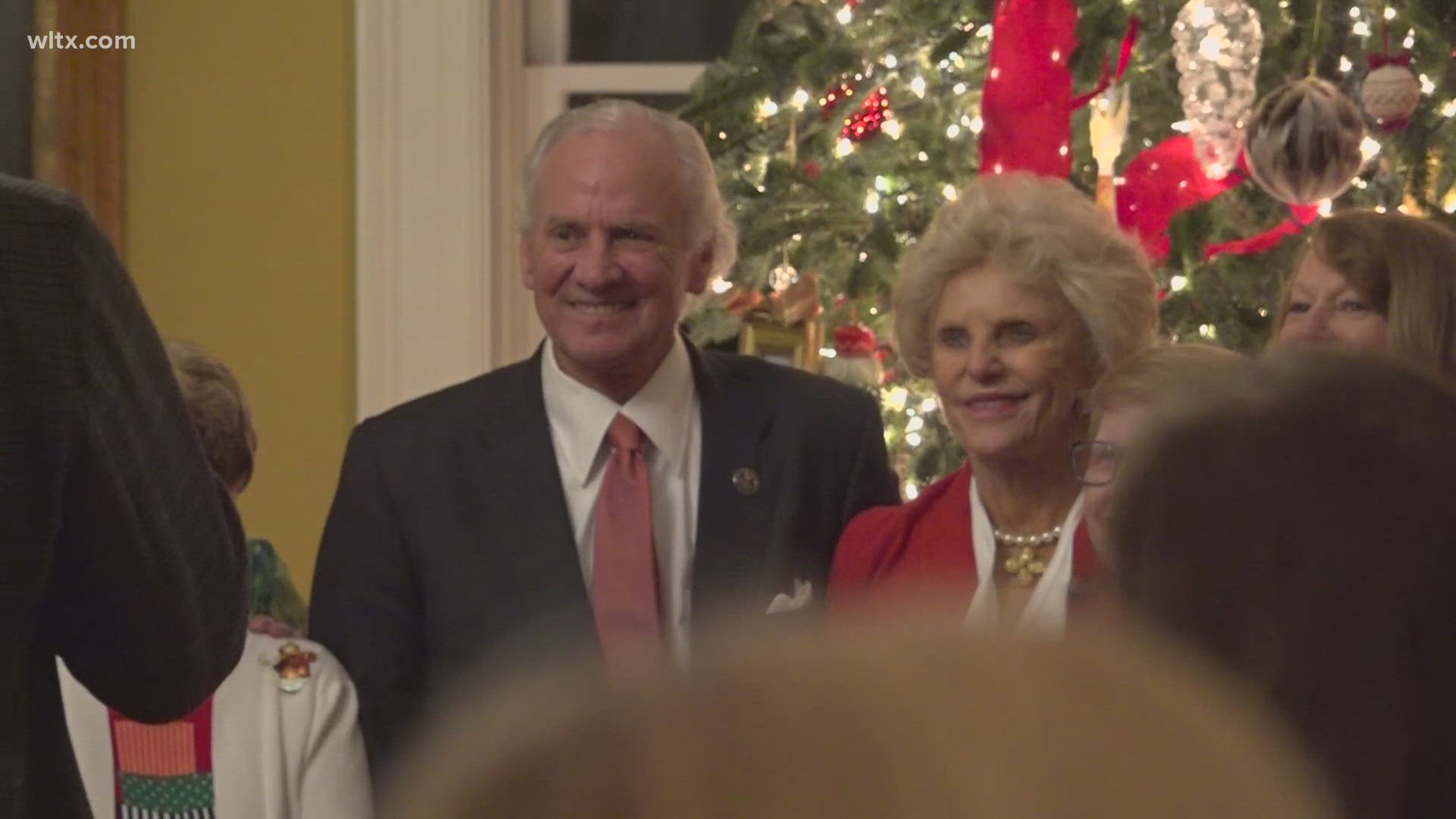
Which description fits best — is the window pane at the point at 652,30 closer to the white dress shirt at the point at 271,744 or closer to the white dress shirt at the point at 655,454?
the white dress shirt at the point at 655,454

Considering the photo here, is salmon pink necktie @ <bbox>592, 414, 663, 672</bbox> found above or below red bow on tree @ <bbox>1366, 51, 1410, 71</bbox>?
below

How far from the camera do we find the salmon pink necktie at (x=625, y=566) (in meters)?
2.47

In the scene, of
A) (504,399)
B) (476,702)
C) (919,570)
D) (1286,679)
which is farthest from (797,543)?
(476,702)

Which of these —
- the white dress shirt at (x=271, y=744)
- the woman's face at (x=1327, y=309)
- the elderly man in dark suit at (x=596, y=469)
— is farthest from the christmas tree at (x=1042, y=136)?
the white dress shirt at (x=271, y=744)

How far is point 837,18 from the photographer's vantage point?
14.2 ft

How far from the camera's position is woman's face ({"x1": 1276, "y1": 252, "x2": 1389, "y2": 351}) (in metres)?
2.52

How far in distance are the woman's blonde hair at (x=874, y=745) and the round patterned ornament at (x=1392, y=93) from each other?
3632 millimetres

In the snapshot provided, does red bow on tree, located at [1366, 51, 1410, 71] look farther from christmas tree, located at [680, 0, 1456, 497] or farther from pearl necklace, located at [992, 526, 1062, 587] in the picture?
pearl necklace, located at [992, 526, 1062, 587]

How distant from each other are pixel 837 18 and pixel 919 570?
2165 millimetres

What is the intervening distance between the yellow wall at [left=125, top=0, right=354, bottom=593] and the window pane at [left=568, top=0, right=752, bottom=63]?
641mm

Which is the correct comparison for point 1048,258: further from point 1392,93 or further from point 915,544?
point 1392,93

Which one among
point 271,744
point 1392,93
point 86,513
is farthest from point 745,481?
point 1392,93

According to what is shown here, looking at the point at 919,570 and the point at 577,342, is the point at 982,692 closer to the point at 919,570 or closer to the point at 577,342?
the point at 919,570

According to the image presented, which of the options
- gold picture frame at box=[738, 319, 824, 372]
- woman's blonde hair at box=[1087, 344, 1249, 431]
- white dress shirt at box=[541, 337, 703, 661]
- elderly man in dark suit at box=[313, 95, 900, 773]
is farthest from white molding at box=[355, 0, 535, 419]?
woman's blonde hair at box=[1087, 344, 1249, 431]
